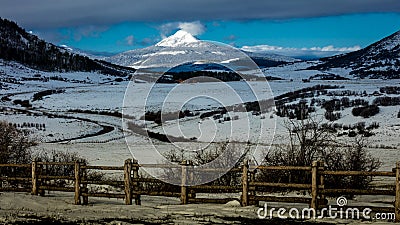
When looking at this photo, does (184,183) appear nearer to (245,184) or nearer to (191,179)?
(191,179)

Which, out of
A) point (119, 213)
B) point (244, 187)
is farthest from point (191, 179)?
point (119, 213)

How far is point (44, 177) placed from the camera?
752 inches

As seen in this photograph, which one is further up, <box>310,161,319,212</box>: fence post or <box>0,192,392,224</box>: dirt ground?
<box>310,161,319,212</box>: fence post

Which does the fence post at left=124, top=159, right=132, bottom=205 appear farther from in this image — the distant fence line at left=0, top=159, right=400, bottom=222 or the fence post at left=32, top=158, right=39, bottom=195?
the fence post at left=32, top=158, right=39, bottom=195

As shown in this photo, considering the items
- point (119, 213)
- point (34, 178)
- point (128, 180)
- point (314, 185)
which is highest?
point (314, 185)

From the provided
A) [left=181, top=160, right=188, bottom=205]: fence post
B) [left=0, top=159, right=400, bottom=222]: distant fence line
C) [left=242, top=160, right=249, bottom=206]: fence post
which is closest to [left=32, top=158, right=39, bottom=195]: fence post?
[left=0, top=159, right=400, bottom=222]: distant fence line

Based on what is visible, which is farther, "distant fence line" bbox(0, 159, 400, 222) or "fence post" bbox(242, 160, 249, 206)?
"fence post" bbox(242, 160, 249, 206)

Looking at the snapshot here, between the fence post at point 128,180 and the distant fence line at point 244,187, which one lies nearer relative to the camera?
the distant fence line at point 244,187

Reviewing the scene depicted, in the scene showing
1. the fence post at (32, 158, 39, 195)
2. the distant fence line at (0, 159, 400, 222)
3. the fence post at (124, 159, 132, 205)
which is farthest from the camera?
the fence post at (32, 158, 39, 195)

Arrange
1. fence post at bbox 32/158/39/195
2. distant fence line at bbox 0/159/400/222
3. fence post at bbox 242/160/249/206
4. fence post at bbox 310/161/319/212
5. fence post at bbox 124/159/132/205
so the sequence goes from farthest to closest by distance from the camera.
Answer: fence post at bbox 32/158/39/195, fence post at bbox 124/159/132/205, fence post at bbox 242/160/249/206, fence post at bbox 310/161/319/212, distant fence line at bbox 0/159/400/222

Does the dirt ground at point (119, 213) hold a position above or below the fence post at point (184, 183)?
below

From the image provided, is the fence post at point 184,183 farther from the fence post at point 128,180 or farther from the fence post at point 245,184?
the fence post at point 245,184

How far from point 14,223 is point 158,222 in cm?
347

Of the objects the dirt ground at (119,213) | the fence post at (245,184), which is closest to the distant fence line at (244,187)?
the fence post at (245,184)
